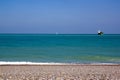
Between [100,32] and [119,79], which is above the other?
[100,32]

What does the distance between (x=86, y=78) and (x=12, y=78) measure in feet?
10.2

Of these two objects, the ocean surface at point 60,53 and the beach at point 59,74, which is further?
the ocean surface at point 60,53

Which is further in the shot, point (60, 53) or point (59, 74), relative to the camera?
point (60, 53)

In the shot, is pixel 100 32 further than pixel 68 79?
Yes

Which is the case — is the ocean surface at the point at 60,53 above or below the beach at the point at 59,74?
above

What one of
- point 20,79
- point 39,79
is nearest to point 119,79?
point 39,79

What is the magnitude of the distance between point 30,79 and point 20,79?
425 mm

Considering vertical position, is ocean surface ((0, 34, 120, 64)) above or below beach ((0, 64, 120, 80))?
above

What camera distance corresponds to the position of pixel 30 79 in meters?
12.2

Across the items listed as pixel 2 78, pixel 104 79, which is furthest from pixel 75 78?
pixel 2 78

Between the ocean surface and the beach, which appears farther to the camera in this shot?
the ocean surface

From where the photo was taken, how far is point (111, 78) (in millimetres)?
12852

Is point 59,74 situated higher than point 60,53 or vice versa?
point 60,53

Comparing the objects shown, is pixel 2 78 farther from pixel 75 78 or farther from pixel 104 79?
pixel 104 79
